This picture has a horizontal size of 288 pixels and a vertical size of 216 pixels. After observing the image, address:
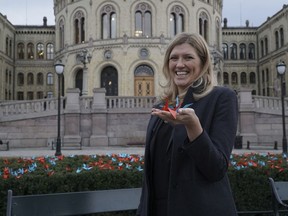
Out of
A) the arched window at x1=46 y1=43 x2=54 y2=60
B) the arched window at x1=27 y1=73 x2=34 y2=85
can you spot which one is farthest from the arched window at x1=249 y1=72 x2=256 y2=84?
the arched window at x1=27 y1=73 x2=34 y2=85

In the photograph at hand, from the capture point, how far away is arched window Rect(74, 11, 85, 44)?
39.5m

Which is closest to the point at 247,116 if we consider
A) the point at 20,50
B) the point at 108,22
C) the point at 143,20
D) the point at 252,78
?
the point at 143,20

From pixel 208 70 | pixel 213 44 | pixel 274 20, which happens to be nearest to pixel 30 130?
pixel 208 70

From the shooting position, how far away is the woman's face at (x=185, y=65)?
2484mm

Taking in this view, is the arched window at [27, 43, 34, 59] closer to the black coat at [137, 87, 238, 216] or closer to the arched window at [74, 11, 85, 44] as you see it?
the arched window at [74, 11, 85, 44]

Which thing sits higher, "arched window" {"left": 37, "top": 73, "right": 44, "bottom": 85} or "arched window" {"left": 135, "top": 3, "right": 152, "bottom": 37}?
"arched window" {"left": 135, "top": 3, "right": 152, "bottom": 37}

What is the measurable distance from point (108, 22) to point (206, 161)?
122 feet

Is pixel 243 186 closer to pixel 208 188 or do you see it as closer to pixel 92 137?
pixel 208 188

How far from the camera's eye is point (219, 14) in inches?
1759

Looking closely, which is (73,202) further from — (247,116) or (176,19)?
(176,19)

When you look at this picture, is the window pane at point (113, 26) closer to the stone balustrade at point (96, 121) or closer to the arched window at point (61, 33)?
the arched window at point (61, 33)

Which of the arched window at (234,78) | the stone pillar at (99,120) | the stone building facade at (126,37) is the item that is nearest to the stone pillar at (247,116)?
the stone pillar at (99,120)

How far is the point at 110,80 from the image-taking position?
38.0 meters

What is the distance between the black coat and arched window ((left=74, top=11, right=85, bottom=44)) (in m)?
38.6
